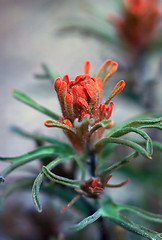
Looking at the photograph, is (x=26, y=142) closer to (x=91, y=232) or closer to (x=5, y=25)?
(x=91, y=232)

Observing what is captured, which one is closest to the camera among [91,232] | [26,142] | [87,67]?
[87,67]

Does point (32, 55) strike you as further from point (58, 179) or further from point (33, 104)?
point (58, 179)

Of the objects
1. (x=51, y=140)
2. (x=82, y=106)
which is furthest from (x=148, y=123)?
(x=51, y=140)

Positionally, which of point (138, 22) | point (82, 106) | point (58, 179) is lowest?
point (58, 179)

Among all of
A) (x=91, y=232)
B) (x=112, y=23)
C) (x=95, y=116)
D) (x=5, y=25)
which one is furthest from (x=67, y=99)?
(x=5, y=25)

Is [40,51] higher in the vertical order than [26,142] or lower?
higher

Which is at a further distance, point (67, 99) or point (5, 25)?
point (5, 25)

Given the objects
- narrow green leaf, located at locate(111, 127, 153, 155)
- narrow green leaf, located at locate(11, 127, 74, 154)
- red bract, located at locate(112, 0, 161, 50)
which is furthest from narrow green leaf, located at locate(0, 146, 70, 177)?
red bract, located at locate(112, 0, 161, 50)

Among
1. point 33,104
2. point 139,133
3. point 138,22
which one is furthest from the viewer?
point 138,22
